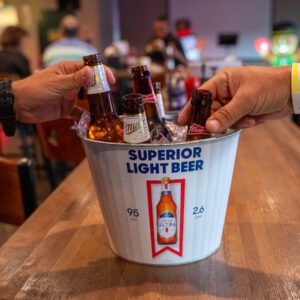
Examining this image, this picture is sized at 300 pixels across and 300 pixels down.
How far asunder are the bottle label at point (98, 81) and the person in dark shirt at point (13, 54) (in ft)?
10.4

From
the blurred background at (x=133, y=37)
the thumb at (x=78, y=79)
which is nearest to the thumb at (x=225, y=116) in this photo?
the thumb at (x=78, y=79)

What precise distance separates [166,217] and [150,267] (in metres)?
0.11

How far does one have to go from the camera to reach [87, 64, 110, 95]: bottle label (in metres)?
0.66

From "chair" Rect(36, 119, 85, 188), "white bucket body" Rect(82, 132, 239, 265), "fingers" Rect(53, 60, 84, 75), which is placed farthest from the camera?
"chair" Rect(36, 119, 85, 188)

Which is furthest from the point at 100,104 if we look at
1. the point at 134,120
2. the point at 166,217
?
the point at 166,217

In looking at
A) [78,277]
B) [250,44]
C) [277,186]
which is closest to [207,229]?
[78,277]

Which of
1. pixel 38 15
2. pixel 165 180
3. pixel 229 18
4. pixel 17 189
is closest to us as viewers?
pixel 165 180

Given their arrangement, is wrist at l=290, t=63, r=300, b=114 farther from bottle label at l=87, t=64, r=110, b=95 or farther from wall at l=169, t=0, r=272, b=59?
wall at l=169, t=0, r=272, b=59

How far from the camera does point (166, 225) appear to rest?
0.62 m

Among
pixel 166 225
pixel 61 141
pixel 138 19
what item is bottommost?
pixel 61 141

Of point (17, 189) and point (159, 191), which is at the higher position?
point (159, 191)

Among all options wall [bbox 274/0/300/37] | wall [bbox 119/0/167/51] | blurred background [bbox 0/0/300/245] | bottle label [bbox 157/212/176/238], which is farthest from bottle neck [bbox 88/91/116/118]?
wall [bbox 119/0/167/51]

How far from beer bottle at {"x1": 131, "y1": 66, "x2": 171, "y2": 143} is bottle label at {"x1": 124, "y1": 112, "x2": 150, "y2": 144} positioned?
13 cm

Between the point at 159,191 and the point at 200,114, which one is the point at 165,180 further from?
the point at 200,114
